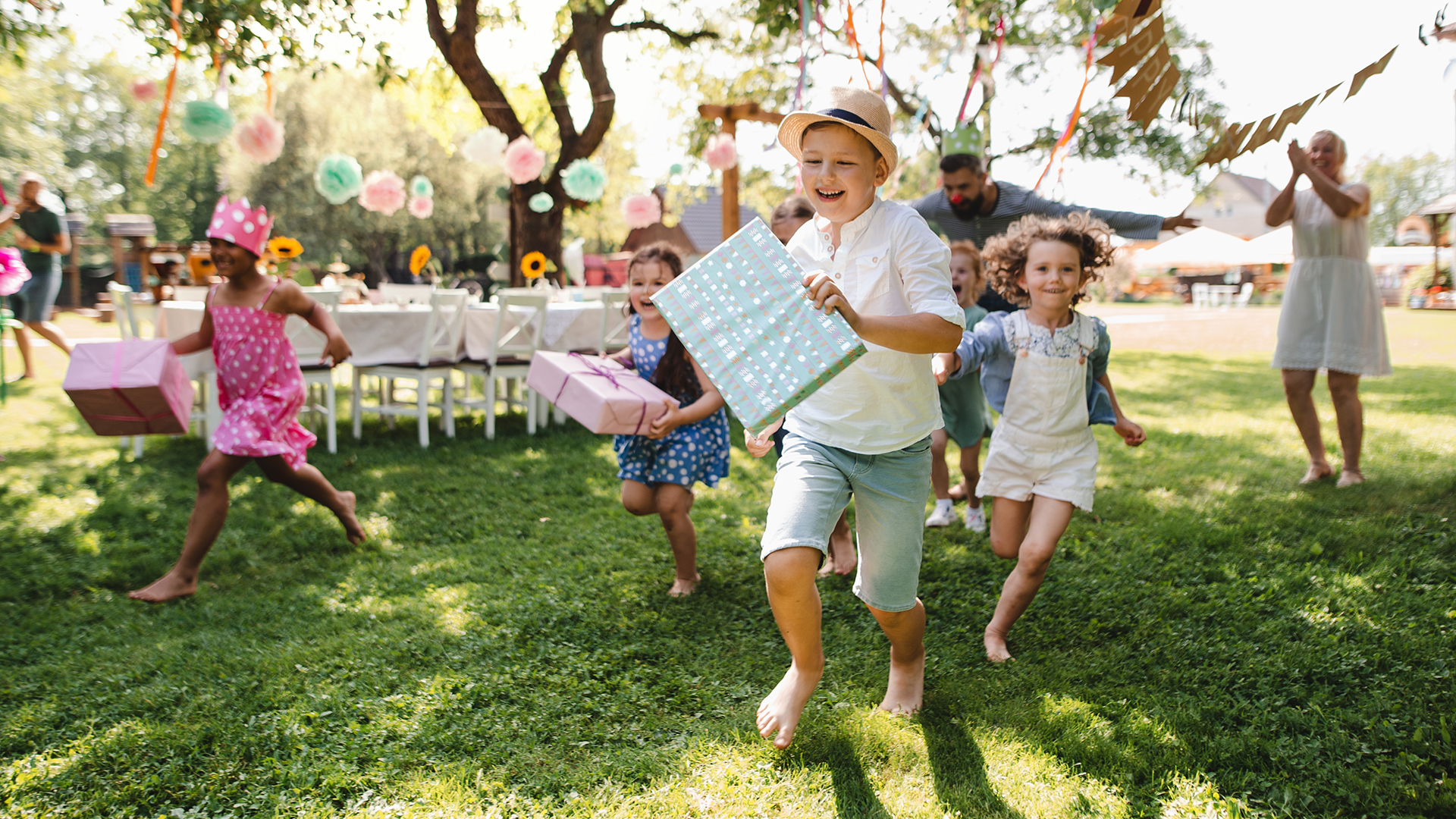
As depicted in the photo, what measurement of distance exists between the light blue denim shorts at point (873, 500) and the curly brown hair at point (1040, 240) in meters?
1.05

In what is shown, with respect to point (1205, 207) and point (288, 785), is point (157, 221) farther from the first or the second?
point (1205, 207)

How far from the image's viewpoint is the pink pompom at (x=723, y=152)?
7594mm

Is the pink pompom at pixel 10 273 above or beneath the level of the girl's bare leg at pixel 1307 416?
above

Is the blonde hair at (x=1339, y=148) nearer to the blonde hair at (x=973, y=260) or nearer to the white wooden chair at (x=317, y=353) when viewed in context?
the blonde hair at (x=973, y=260)

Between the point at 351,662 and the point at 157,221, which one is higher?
the point at 157,221

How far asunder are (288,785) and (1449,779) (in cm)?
292

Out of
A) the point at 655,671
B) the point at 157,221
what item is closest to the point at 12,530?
the point at 655,671

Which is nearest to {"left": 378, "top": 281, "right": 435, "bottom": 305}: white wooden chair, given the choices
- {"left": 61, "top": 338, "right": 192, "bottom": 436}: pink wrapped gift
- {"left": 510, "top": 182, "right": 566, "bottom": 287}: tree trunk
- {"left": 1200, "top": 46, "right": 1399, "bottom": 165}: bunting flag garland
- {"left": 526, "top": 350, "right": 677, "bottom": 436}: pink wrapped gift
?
{"left": 510, "top": 182, "right": 566, "bottom": 287}: tree trunk

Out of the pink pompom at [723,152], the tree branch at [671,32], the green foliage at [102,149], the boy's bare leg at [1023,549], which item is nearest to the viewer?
the boy's bare leg at [1023,549]

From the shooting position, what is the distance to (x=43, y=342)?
1406cm

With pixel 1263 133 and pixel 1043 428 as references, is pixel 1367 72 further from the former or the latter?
pixel 1043 428

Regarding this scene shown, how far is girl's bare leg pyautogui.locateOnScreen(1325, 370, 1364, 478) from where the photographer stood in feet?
15.8

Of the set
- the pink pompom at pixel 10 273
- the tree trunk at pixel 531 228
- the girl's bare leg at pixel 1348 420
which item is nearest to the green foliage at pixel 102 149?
the tree trunk at pixel 531 228

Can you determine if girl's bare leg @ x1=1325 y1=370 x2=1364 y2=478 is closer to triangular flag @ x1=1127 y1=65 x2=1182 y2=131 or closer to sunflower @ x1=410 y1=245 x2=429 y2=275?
triangular flag @ x1=1127 y1=65 x2=1182 y2=131
